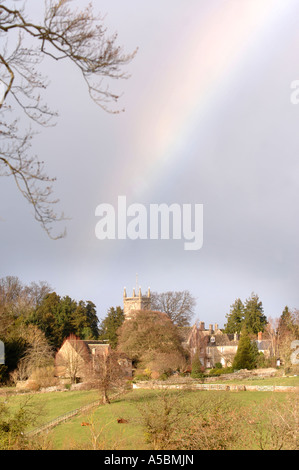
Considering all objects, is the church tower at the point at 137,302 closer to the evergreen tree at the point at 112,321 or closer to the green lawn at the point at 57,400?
the evergreen tree at the point at 112,321

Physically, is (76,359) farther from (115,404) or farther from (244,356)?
(244,356)

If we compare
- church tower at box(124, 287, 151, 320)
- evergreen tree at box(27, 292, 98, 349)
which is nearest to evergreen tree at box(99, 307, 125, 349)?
evergreen tree at box(27, 292, 98, 349)

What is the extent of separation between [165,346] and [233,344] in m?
23.5

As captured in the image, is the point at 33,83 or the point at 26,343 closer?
the point at 33,83

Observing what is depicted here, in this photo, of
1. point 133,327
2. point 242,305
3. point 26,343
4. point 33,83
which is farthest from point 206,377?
point 33,83

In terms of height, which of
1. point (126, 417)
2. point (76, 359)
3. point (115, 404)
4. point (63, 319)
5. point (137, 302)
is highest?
point (137, 302)

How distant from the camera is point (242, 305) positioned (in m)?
63.7

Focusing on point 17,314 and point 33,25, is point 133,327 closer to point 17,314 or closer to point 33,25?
point 17,314

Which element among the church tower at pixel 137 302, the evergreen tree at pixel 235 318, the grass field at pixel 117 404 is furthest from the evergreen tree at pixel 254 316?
the grass field at pixel 117 404

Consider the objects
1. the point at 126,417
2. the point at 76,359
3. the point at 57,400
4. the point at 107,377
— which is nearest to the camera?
the point at 126,417

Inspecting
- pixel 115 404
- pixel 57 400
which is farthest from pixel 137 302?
pixel 115 404

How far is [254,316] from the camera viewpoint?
6103cm

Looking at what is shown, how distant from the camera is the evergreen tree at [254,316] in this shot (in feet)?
198

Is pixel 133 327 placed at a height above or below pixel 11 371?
above
